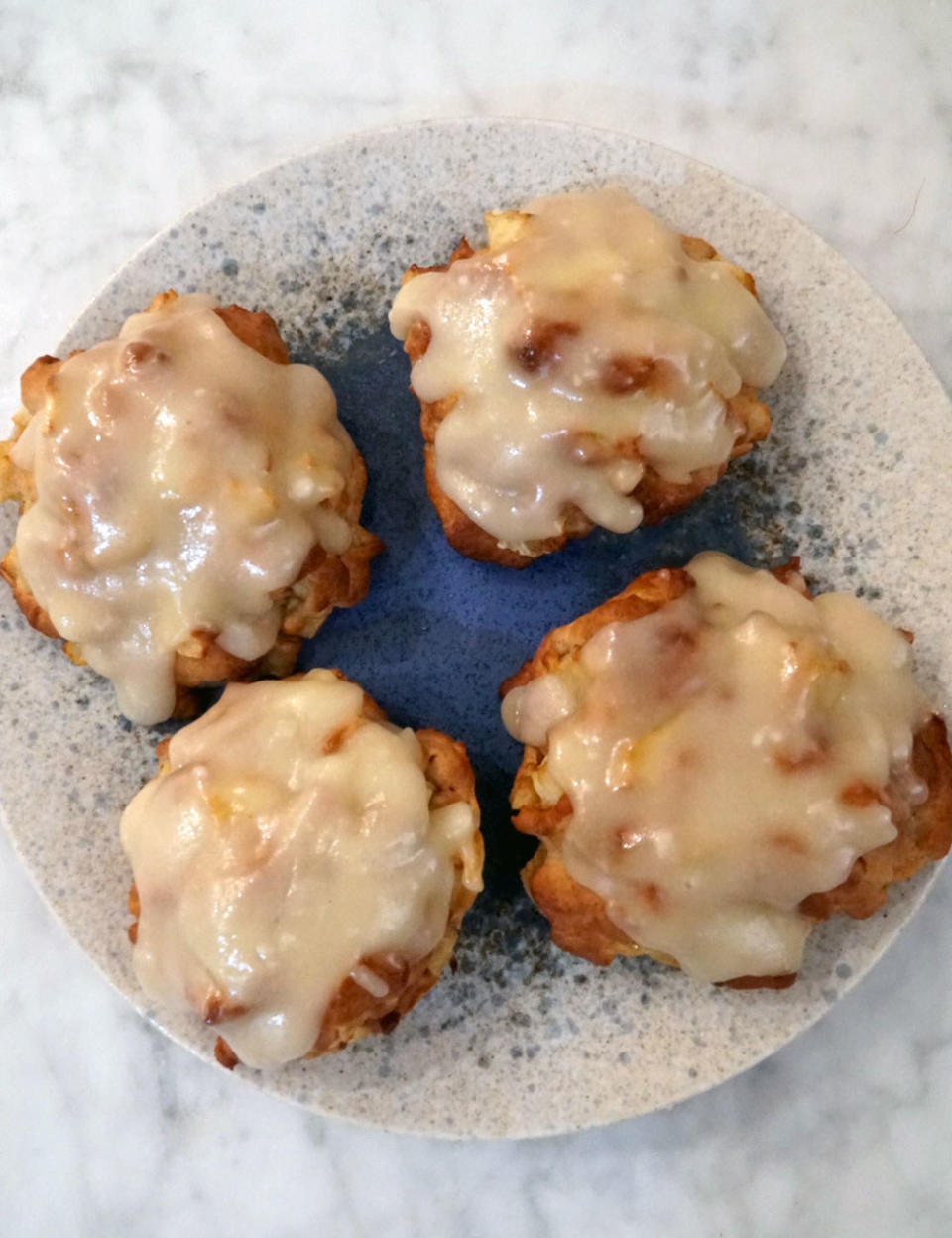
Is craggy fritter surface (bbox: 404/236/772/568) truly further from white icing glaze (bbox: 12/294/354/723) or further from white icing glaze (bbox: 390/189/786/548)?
white icing glaze (bbox: 12/294/354/723)

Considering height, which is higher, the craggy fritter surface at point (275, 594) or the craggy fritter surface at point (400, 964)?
the craggy fritter surface at point (275, 594)

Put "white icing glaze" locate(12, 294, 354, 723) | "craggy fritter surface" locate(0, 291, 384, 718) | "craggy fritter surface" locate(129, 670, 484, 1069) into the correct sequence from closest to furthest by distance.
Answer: "craggy fritter surface" locate(129, 670, 484, 1069)
"white icing glaze" locate(12, 294, 354, 723)
"craggy fritter surface" locate(0, 291, 384, 718)

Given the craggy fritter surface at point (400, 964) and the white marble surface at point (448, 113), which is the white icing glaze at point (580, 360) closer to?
the craggy fritter surface at point (400, 964)

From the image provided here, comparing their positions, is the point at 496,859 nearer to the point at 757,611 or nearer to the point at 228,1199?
the point at 757,611

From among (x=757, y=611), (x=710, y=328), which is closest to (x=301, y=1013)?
(x=757, y=611)

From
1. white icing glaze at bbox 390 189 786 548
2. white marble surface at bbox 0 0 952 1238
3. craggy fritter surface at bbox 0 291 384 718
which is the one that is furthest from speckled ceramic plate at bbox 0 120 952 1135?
white marble surface at bbox 0 0 952 1238

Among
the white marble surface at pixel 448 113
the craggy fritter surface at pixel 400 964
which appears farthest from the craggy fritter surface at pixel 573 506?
the white marble surface at pixel 448 113

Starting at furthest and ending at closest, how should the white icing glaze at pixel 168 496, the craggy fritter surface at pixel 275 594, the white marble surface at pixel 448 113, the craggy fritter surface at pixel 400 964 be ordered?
the white marble surface at pixel 448 113 → the craggy fritter surface at pixel 275 594 → the white icing glaze at pixel 168 496 → the craggy fritter surface at pixel 400 964

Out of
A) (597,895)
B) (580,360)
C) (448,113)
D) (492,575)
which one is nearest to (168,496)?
(492,575)
